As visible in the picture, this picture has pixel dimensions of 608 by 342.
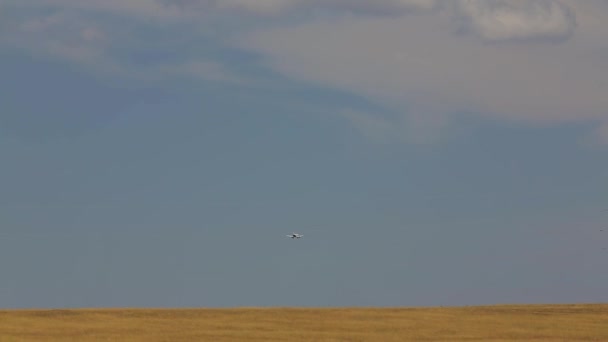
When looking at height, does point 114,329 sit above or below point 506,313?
below

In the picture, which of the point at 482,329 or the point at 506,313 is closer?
the point at 482,329

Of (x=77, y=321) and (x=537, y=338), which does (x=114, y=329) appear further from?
(x=537, y=338)

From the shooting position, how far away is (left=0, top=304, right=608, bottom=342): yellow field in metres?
63.6

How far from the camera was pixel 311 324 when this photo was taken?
7044cm

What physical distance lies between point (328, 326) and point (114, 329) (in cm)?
1346

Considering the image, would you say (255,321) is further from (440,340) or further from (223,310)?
(440,340)

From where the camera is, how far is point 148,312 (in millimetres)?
74938

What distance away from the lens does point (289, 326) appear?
6919 centimetres

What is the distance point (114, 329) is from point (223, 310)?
43.9 ft

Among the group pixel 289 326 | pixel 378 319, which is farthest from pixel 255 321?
pixel 378 319

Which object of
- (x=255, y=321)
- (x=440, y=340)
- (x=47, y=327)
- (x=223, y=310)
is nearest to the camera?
(x=440, y=340)

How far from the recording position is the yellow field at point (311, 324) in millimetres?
63562

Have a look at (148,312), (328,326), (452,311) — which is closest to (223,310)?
(148,312)

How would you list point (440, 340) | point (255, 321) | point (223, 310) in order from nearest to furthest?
point (440, 340) < point (255, 321) < point (223, 310)
